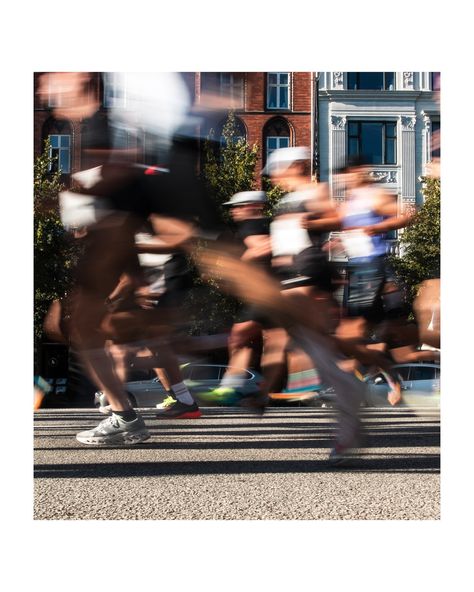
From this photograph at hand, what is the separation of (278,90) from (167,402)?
1033 mm

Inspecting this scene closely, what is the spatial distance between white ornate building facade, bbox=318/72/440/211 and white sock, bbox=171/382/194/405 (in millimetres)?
769

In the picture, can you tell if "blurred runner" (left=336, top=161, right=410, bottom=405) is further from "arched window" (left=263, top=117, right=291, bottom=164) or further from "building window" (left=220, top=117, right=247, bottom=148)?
"building window" (left=220, top=117, right=247, bottom=148)

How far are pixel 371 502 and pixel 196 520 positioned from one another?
1.43ft

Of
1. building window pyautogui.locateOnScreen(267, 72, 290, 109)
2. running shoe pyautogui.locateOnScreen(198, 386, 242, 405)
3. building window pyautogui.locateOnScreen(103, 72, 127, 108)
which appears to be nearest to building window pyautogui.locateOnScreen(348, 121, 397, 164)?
building window pyautogui.locateOnScreen(267, 72, 290, 109)

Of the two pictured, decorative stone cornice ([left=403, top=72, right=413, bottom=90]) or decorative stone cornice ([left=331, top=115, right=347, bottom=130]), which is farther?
decorative stone cornice ([left=331, top=115, right=347, bottom=130])

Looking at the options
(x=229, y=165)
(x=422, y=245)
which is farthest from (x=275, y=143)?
(x=422, y=245)

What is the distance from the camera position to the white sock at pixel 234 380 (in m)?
2.11

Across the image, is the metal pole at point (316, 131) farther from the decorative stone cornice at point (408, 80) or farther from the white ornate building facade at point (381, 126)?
the decorative stone cornice at point (408, 80)

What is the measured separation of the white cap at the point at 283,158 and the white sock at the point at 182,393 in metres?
0.73

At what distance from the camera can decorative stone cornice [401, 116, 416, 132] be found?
79.9 inches

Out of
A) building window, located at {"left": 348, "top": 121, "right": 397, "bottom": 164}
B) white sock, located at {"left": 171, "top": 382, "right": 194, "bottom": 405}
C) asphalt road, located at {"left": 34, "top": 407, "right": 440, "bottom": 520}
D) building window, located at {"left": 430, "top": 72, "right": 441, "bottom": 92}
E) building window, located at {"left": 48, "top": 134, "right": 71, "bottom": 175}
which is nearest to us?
asphalt road, located at {"left": 34, "top": 407, "right": 440, "bottom": 520}

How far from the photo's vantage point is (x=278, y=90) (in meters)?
2.00

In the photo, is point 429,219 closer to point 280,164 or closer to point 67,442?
point 280,164

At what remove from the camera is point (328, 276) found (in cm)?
186
